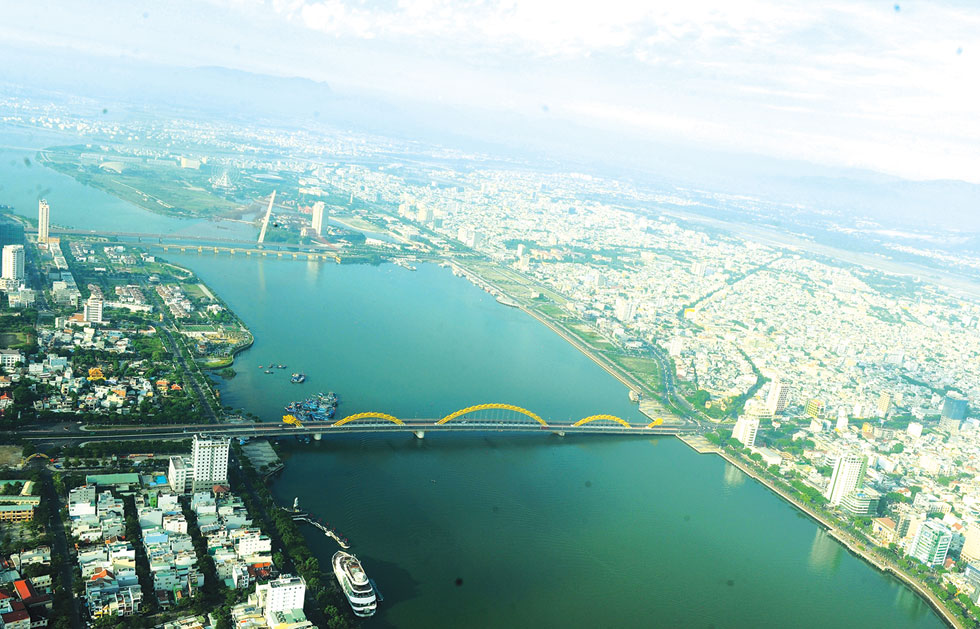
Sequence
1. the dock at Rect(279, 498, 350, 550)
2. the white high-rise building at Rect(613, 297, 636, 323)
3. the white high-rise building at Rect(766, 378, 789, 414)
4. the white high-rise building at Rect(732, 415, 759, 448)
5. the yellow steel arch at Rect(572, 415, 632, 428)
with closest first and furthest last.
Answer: the dock at Rect(279, 498, 350, 550)
the yellow steel arch at Rect(572, 415, 632, 428)
the white high-rise building at Rect(732, 415, 759, 448)
the white high-rise building at Rect(766, 378, 789, 414)
the white high-rise building at Rect(613, 297, 636, 323)

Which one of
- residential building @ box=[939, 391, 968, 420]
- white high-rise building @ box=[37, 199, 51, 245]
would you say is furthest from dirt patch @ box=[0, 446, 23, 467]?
residential building @ box=[939, 391, 968, 420]

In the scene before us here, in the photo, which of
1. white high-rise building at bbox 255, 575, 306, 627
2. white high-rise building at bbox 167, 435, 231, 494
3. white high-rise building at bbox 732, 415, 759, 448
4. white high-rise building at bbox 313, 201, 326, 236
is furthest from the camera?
white high-rise building at bbox 313, 201, 326, 236

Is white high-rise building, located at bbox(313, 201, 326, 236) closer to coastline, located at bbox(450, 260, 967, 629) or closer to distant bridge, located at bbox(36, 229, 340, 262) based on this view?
distant bridge, located at bbox(36, 229, 340, 262)

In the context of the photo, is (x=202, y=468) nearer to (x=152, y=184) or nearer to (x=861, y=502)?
(x=861, y=502)

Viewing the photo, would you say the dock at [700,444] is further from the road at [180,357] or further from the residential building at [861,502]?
the road at [180,357]

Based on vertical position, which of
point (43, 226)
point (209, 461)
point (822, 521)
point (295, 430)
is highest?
point (43, 226)

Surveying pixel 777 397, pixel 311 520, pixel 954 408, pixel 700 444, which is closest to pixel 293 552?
pixel 311 520

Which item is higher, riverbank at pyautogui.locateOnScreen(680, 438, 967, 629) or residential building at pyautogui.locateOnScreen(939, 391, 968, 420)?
residential building at pyautogui.locateOnScreen(939, 391, 968, 420)
